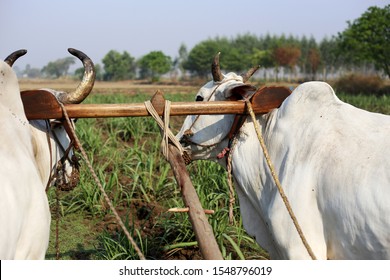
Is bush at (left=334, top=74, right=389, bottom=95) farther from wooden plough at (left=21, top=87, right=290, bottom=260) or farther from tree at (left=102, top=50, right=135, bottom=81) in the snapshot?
tree at (left=102, top=50, right=135, bottom=81)

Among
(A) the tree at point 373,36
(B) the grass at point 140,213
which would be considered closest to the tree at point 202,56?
(A) the tree at point 373,36

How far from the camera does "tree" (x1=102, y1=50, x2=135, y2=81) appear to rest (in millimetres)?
84863

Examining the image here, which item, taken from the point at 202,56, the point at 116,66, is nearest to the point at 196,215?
the point at 202,56

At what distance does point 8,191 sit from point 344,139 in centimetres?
169

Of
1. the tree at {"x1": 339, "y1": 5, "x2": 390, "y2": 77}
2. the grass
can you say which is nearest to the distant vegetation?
the tree at {"x1": 339, "y1": 5, "x2": 390, "y2": 77}

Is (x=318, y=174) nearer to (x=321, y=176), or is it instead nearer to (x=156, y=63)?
Answer: (x=321, y=176)

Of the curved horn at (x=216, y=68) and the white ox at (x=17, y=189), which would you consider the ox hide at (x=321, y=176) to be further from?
the white ox at (x=17, y=189)

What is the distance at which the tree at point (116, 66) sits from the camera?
278 feet

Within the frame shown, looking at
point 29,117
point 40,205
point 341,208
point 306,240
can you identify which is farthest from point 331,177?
point 29,117

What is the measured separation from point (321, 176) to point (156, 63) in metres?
73.7

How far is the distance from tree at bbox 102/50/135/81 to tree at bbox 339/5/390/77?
2335 inches

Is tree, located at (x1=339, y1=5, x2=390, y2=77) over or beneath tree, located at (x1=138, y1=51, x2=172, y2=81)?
over

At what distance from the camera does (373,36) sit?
2925cm
